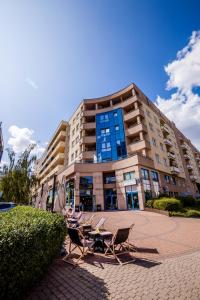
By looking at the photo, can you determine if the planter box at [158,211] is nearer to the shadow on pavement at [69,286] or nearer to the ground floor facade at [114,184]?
the ground floor facade at [114,184]

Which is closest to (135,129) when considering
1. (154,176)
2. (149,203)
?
(154,176)

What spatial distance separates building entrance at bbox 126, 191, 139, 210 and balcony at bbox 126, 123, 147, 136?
33.5 feet

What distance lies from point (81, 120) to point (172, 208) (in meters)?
23.2

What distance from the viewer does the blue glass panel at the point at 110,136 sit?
28.6 metres

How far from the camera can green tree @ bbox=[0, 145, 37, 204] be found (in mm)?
18234

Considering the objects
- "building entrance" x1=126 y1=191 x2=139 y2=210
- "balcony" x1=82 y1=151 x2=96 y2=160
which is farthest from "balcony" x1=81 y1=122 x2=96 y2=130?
"building entrance" x1=126 y1=191 x2=139 y2=210

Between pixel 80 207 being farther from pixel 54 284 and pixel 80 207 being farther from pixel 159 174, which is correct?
pixel 54 284

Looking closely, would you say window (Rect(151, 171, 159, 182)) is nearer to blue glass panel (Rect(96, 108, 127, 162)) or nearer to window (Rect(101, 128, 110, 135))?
blue glass panel (Rect(96, 108, 127, 162))

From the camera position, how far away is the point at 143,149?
26234mm

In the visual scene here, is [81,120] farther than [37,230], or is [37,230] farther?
[81,120]

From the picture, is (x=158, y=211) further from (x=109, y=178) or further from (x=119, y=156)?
(x=119, y=156)

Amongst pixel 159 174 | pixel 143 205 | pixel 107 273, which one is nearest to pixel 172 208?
pixel 143 205

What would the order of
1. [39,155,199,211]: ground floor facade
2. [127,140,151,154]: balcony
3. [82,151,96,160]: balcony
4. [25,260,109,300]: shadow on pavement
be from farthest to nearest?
[82,151,96,160]: balcony
[127,140,151,154]: balcony
[39,155,199,211]: ground floor facade
[25,260,109,300]: shadow on pavement

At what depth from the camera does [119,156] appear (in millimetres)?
28094
